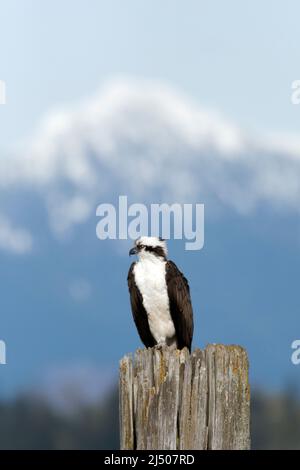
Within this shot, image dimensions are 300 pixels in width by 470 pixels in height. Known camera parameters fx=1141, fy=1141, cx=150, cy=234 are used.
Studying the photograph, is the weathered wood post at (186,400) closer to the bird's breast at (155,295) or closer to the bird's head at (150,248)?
the bird's breast at (155,295)

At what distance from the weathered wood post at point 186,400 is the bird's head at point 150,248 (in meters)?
3.64

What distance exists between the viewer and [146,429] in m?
7.79

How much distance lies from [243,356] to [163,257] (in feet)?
12.4

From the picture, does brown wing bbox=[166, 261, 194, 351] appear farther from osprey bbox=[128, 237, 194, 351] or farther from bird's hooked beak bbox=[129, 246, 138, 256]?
bird's hooked beak bbox=[129, 246, 138, 256]

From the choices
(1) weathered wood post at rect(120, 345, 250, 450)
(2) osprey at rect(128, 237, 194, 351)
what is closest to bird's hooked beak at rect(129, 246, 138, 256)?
(2) osprey at rect(128, 237, 194, 351)

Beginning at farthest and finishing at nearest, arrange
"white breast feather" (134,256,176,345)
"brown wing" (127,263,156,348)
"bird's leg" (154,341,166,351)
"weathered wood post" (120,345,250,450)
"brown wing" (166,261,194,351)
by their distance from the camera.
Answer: "brown wing" (127,263,156,348), "white breast feather" (134,256,176,345), "brown wing" (166,261,194,351), "bird's leg" (154,341,166,351), "weathered wood post" (120,345,250,450)

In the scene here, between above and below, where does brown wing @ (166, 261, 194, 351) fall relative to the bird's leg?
above

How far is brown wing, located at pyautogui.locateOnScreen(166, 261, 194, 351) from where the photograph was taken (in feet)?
37.6

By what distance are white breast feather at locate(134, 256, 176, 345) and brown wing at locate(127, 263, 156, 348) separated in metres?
0.04

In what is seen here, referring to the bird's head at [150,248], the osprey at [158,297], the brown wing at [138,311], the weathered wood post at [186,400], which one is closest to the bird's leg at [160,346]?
the osprey at [158,297]
